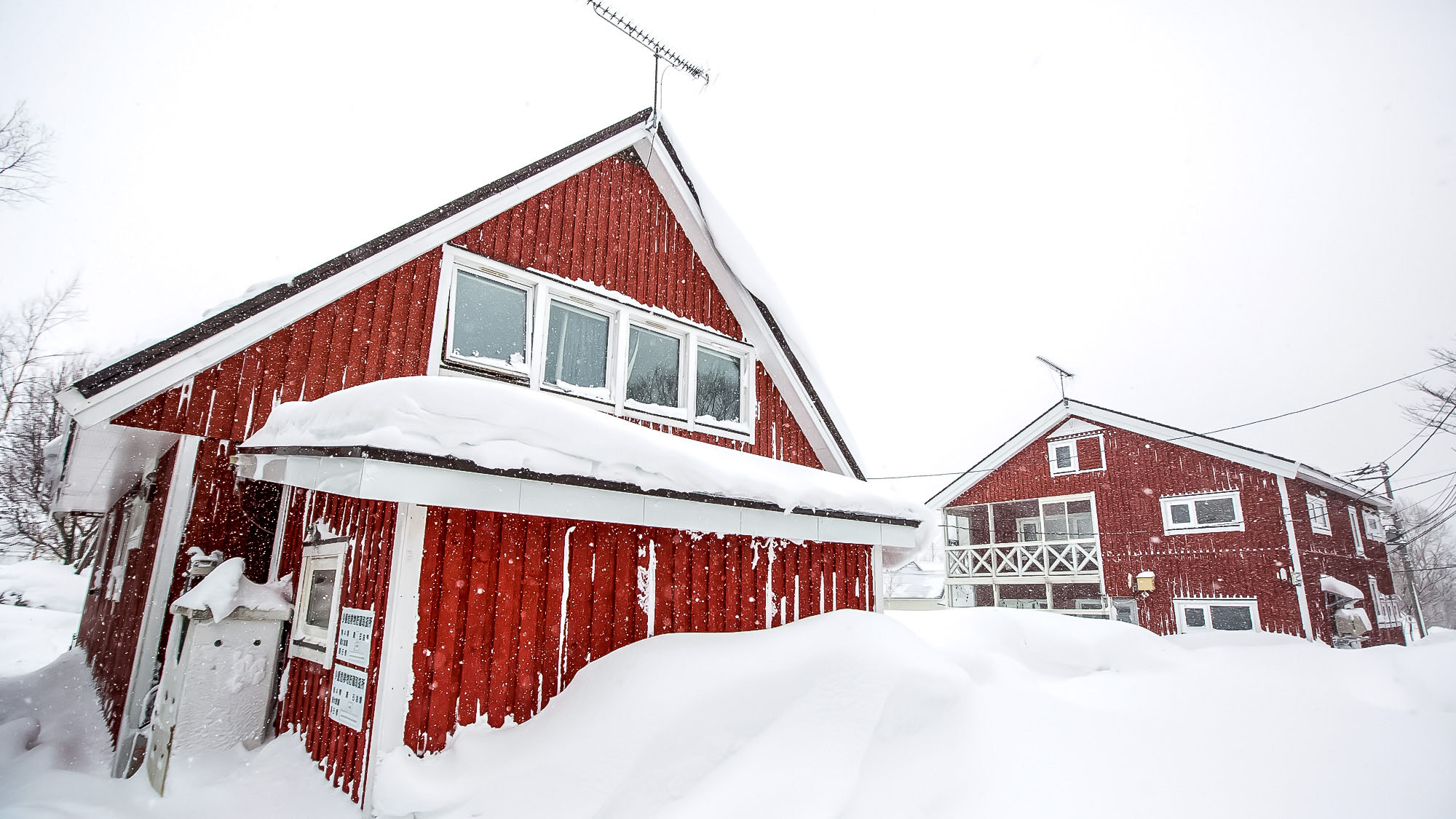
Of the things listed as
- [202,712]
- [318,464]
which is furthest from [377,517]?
[202,712]

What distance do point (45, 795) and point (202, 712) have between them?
811mm

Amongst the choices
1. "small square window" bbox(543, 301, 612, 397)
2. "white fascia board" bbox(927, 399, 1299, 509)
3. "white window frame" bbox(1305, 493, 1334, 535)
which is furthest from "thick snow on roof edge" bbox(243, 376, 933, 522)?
"white window frame" bbox(1305, 493, 1334, 535)

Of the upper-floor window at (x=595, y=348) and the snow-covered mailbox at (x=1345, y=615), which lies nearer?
the upper-floor window at (x=595, y=348)

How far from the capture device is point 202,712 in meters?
4.38

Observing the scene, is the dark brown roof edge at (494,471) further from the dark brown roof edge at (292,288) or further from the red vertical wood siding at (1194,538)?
the red vertical wood siding at (1194,538)

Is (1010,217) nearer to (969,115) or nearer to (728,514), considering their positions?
(969,115)

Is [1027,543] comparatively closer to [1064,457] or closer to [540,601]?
[1064,457]

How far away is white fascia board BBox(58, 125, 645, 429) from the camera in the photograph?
459 cm

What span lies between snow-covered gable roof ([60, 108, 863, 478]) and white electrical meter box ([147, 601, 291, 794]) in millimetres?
1684

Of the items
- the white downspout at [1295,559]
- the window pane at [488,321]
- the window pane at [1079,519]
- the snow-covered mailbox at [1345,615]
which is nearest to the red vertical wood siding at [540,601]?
the window pane at [488,321]

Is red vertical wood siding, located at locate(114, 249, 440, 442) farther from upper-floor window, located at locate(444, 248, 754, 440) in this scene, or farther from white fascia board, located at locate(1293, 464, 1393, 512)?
white fascia board, located at locate(1293, 464, 1393, 512)

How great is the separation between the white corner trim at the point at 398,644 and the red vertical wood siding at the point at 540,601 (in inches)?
2.1

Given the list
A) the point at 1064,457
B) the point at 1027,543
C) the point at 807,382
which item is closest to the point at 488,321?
the point at 807,382

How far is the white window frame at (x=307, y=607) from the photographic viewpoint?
14.6ft
